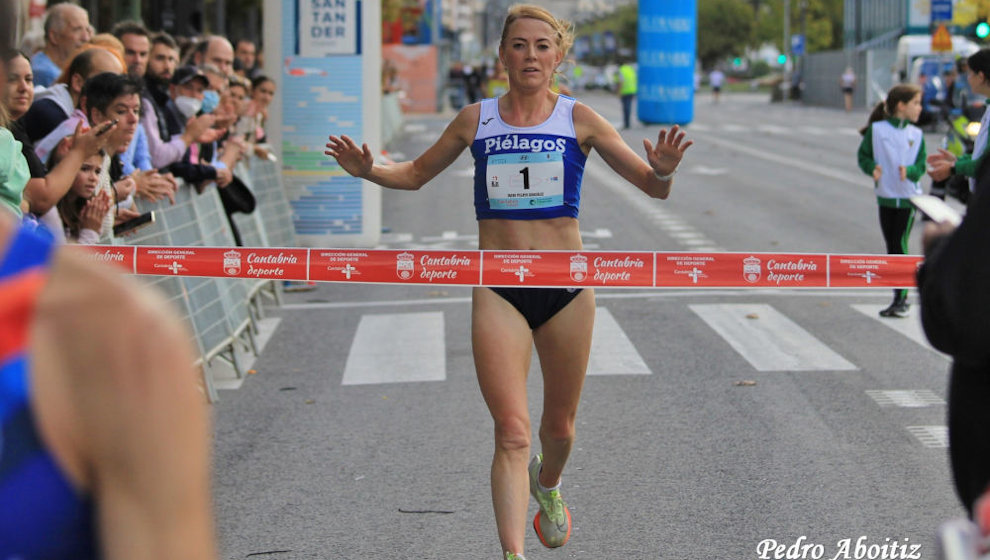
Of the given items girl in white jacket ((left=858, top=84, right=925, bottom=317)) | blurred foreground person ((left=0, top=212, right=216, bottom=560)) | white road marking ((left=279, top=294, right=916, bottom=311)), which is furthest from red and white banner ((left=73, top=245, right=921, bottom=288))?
blurred foreground person ((left=0, top=212, right=216, bottom=560))

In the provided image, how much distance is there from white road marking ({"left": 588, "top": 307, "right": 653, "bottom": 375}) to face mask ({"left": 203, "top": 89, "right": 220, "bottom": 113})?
12.0 ft

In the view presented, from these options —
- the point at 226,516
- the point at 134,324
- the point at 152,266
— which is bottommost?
the point at 226,516

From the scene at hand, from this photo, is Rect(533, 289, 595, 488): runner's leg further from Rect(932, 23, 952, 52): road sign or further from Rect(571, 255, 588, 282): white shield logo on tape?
Rect(932, 23, 952, 52): road sign

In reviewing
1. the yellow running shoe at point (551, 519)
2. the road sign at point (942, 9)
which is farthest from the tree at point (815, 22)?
the yellow running shoe at point (551, 519)

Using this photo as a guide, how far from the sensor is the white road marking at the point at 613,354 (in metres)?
8.85

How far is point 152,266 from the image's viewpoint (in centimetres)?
736

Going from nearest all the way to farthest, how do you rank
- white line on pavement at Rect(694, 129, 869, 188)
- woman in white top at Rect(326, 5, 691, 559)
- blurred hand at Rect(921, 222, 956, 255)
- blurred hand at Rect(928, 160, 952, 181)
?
blurred hand at Rect(921, 222, 956, 255)
woman in white top at Rect(326, 5, 691, 559)
blurred hand at Rect(928, 160, 952, 181)
white line on pavement at Rect(694, 129, 869, 188)

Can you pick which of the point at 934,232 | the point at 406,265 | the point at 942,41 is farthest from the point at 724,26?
the point at 934,232

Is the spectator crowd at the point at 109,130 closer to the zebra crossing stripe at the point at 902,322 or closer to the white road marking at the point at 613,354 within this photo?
the white road marking at the point at 613,354

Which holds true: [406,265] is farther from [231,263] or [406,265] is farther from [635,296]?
[635,296]

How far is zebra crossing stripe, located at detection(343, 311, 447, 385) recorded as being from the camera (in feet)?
29.0

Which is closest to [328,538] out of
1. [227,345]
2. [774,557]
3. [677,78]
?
[774,557]

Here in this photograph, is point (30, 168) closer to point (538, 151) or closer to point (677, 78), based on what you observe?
point (538, 151)

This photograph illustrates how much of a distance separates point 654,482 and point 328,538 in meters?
1.54
